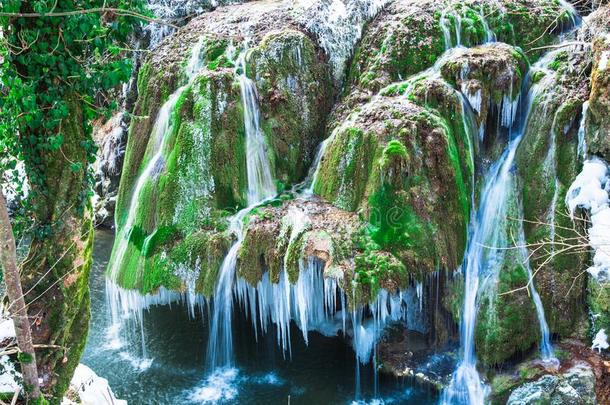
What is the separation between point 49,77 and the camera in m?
5.64

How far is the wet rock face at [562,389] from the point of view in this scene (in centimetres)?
776

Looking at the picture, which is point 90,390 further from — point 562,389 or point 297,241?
point 562,389

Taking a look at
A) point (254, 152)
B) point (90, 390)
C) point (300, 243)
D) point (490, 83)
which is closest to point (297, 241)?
point (300, 243)

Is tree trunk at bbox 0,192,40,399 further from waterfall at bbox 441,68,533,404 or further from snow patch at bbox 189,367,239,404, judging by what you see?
waterfall at bbox 441,68,533,404

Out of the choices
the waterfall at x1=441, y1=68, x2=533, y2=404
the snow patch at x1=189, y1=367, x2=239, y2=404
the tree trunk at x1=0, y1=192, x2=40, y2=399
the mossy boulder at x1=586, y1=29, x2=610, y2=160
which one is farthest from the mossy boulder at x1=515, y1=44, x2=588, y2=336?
the tree trunk at x1=0, y1=192, x2=40, y2=399

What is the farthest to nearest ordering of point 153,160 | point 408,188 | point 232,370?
1. point 153,160
2. point 232,370
3. point 408,188

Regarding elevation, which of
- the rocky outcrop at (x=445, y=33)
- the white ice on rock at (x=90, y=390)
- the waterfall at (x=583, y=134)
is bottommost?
the white ice on rock at (x=90, y=390)

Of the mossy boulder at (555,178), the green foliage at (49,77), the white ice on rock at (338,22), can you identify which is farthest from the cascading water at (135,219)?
the mossy boulder at (555,178)

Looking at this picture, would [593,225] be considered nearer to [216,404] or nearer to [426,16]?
[426,16]

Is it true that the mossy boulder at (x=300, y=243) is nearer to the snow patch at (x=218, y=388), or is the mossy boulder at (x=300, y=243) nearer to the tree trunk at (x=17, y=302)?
the snow patch at (x=218, y=388)

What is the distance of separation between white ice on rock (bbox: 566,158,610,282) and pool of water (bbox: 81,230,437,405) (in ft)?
10.7

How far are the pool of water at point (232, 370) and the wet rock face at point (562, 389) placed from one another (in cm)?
139

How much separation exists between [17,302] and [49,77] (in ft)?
7.56

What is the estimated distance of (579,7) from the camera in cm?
1106
